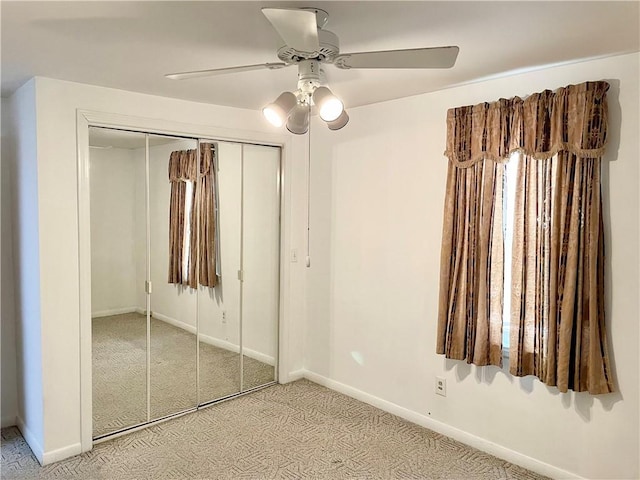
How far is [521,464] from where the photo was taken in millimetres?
2928

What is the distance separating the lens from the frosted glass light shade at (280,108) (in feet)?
6.75

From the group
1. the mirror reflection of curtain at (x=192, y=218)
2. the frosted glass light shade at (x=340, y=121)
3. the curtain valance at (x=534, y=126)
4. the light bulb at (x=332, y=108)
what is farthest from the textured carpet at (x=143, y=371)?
the curtain valance at (x=534, y=126)

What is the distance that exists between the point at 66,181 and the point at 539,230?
2.82 meters

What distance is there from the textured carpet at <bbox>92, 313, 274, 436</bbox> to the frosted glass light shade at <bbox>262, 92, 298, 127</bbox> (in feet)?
6.53

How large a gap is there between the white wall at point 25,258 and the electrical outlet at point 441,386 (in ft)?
8.41

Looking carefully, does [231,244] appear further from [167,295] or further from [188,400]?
[188,400]

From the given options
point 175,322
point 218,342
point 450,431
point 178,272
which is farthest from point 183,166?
point 450,431

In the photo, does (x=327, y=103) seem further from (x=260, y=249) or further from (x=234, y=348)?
(x=234, y=348)

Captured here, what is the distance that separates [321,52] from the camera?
1.89 meters

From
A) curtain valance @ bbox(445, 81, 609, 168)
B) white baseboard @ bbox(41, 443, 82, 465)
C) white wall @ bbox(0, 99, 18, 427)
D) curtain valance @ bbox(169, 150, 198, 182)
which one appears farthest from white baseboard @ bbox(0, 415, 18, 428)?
curtain valance @ bbox(445, 81, 609, 168)

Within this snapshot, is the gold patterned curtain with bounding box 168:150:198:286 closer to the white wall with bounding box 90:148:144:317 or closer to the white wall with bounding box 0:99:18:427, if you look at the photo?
the white wall with bounding box 90:148:144:317

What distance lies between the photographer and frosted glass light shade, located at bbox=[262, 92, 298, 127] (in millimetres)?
2059

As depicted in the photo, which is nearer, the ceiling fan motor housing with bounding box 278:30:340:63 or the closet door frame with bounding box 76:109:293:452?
the ceiling fan motor housing with bounding box 278:30:340:63

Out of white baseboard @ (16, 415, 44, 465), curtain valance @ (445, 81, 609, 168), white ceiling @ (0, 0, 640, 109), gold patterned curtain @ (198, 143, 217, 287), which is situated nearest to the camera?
white ceiling @ (0, 0, 640, 109)
